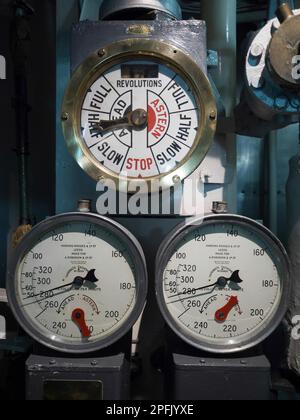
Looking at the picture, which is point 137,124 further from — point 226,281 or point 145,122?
point 226,281

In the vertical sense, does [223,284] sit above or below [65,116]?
below

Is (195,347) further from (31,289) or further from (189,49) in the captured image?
(189,49)

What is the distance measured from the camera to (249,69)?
1.16 meters

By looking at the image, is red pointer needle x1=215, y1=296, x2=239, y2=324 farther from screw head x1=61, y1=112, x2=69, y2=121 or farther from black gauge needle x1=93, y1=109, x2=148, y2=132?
screw head x1=61, y1=112, x2=69, y2=121

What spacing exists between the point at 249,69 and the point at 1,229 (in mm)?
1180

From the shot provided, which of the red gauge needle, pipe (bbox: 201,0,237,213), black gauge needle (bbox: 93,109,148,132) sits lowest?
the red gauge needle

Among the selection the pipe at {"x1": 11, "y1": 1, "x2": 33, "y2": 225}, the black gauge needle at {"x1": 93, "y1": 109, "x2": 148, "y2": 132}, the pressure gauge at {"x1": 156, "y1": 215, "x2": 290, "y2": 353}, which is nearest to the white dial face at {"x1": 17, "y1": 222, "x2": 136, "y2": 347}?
the pressure gauge at {"x1": 156, "y1": 215, "x2": 290, "y2": 353}

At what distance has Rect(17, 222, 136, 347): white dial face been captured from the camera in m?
1.00

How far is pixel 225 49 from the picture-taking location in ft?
4.56

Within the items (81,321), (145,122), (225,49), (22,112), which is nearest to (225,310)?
(81,321)

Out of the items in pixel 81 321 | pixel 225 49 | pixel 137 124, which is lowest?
pixel 81 321

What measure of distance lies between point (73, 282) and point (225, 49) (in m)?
0.95

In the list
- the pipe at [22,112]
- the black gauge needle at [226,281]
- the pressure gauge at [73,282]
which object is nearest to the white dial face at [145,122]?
the pressure gauge at [73,282]
